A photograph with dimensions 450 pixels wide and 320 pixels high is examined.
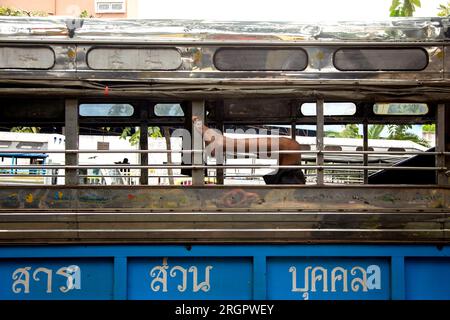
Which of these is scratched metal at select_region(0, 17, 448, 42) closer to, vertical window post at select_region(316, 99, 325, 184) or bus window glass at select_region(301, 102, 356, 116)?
vertical window post at select_region(316, 99, 325, 184)

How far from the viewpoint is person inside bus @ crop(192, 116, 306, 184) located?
13.3ft

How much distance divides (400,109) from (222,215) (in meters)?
2.10

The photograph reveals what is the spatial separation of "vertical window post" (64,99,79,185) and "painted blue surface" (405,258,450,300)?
2385 millimetres

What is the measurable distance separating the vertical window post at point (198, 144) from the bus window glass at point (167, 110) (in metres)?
0.81

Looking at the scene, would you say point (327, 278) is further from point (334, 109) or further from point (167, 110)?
point (167, 110)

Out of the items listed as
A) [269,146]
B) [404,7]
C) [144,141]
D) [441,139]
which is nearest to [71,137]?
[144,141]

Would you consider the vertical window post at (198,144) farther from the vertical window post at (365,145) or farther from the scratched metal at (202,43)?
the vertical window post at (365,145)

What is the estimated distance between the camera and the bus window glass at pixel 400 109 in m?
4.90

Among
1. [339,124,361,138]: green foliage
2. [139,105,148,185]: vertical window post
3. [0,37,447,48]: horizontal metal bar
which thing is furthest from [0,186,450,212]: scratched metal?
[339,124,361,138]: green foliage

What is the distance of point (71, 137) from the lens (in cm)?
395

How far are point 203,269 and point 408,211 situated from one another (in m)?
1.47

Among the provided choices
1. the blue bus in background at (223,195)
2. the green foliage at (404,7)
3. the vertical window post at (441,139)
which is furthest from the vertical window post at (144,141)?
the green foliage at (404,7)

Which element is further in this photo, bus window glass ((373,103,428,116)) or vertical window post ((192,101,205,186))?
bus window glass ((373,103,428,116))
